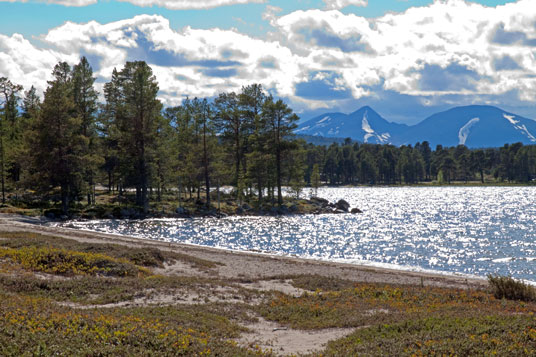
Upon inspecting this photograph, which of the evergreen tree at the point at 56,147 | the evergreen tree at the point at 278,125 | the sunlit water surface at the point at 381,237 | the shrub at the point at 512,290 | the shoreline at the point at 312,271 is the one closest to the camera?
the shrub at the point at 512,290

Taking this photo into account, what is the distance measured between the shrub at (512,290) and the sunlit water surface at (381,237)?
435 inches

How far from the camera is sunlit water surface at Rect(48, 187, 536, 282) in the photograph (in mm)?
37594

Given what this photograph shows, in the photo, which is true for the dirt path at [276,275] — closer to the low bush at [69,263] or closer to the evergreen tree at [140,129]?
the low bush at [69,263]

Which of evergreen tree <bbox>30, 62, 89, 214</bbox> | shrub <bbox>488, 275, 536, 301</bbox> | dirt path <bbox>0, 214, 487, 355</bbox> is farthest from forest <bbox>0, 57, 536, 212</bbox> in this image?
shrub <bbox>488, 275, 536, 301</bbox>

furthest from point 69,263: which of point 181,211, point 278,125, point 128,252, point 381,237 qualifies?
point 278,125

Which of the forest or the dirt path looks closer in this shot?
the dirt path

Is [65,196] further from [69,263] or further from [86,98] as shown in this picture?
[69,263]

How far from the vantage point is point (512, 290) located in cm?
2100

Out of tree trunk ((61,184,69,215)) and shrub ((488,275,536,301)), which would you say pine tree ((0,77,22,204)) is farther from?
shrub ((488,275,536,301))

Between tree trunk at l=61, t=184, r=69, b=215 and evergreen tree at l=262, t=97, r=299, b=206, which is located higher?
evergreen tree at l=262, t=97, r=299, b=206

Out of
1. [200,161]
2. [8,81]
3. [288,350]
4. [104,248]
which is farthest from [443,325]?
[8,81]

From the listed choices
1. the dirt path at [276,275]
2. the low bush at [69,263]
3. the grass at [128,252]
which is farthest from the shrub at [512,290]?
the low bush at [69,263]

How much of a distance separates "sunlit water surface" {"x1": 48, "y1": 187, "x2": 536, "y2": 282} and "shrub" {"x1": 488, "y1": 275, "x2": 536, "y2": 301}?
36.3ft

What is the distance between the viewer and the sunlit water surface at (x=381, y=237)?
3759cm
